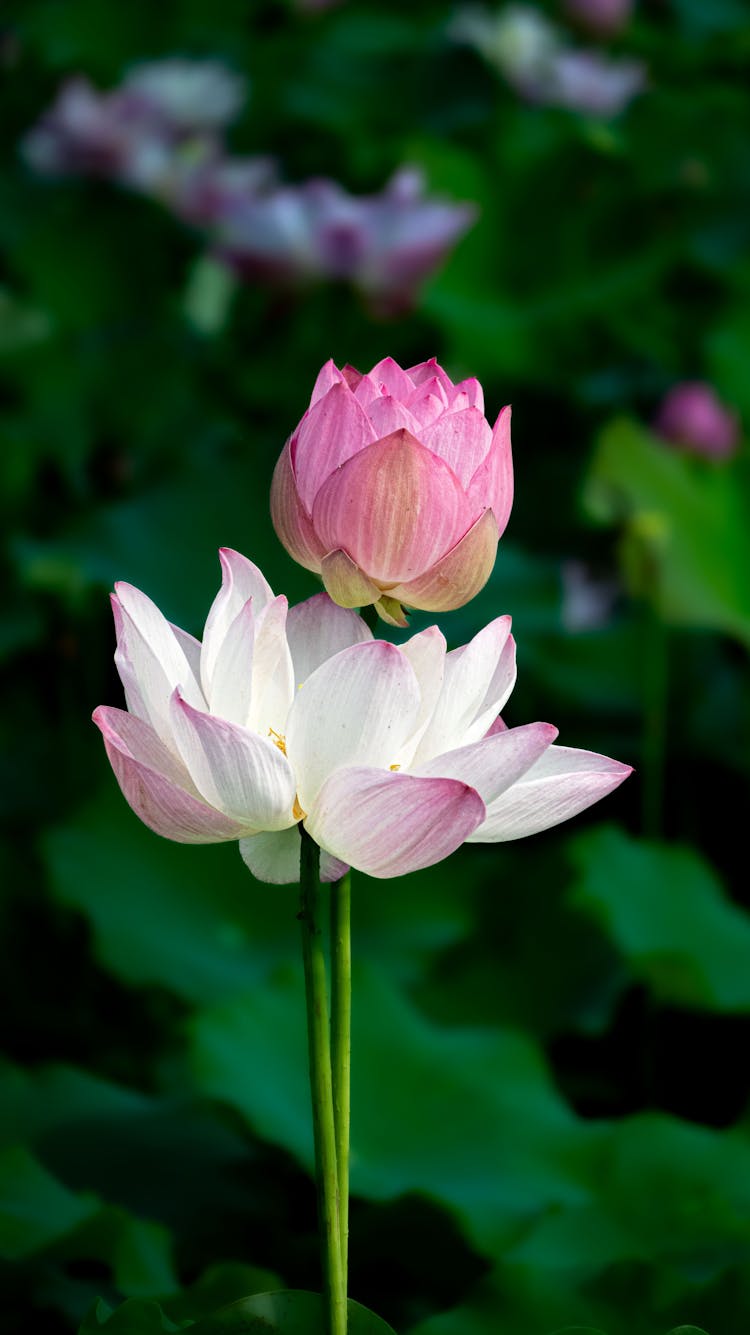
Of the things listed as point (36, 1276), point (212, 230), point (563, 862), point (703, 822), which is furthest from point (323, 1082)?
point (212, 230)

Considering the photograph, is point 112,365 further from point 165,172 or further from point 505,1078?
point 505,1078

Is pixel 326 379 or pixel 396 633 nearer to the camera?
pixel 326 379

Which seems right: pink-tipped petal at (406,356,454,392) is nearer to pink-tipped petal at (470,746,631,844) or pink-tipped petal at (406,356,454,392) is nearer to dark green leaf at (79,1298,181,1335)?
pink-tipped petal at (470,746,631,844)

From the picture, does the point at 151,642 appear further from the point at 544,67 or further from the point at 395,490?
the point at 544,67

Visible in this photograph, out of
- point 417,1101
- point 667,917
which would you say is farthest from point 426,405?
point 667,917

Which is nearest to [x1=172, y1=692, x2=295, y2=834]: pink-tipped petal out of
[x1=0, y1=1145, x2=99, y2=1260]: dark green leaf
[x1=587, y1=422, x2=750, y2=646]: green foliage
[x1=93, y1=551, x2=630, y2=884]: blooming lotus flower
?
[x1=93, y1=551, x2=630, y2=884]: blooming lotus flower

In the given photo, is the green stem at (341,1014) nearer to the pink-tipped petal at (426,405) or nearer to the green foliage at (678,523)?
the pink-tipped petal at (426,405)

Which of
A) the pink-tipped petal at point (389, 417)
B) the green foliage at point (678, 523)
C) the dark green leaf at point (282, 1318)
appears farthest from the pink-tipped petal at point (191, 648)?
the green foliage at point (678, 523)
